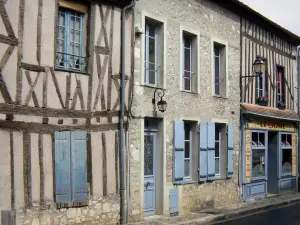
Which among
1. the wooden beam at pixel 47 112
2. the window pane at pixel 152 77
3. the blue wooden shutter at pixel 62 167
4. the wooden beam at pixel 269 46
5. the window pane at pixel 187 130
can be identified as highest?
the wooden beam at pixel 269 46

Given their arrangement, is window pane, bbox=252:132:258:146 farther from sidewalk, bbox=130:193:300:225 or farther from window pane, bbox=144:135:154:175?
window pane, bbox=144:135:154:175

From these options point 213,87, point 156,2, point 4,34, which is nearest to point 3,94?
point 4,34

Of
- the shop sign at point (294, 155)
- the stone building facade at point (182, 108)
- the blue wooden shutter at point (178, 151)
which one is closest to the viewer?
the stone building facade at point (182, 108)

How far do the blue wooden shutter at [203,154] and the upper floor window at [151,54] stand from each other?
2.06 metres

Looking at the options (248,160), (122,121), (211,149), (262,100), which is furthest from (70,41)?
(262,100)

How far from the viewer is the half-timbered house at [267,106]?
49.2 feet

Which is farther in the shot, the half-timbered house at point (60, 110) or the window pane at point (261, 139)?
the window pane at point (261, 139)

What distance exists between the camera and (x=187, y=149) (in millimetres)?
12609

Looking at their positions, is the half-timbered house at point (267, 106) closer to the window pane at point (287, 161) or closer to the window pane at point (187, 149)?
the window pane at point (287, 161)

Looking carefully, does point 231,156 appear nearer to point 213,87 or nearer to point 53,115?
point 213,87

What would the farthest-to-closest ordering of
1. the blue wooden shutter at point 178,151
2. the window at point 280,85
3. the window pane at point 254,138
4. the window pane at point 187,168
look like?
1. the window at point 280,85
2. the window pane at point 254,138
3. the window pane at point 187,168
4. the blue wooden shutter at point 178,151

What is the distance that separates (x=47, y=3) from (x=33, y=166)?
2.75 meters

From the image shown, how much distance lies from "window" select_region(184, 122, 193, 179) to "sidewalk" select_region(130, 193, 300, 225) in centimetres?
103

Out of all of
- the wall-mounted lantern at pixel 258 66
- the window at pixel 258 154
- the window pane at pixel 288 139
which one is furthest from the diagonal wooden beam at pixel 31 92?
the window pane at pixel 288 139
